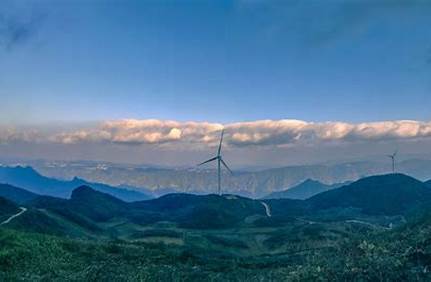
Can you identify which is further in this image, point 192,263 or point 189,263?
point 192,263

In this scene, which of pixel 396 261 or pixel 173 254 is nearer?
pixel 396 261

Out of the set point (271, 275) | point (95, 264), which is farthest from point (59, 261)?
point (271, 275)

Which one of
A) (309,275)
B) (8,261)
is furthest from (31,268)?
(309,275)

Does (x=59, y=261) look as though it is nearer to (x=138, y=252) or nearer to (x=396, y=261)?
(x=138, y=252)

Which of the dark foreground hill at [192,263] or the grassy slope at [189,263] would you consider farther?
the grassy slope at [189,263]

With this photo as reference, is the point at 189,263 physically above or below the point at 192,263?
above

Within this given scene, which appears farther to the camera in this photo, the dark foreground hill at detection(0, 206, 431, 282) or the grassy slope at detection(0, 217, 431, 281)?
the grassy slope at detection(0, 217, 431, 281)

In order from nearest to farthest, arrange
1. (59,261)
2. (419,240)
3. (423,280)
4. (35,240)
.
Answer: (423,280) → (419,240) → (59,261) → (35,240)

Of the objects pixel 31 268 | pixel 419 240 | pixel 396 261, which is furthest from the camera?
pixel 31 268

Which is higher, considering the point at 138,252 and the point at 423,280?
the point at 423,280
